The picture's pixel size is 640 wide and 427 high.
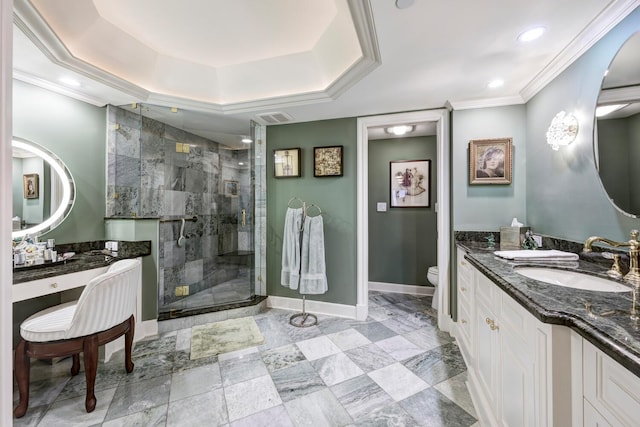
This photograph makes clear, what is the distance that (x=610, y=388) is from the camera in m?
0.63

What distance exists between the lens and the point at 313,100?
95.0 inches

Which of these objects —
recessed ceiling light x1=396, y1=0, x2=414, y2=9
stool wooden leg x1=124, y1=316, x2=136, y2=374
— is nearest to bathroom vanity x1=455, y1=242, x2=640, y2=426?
recessed ceiling light x1=396, y1=0, x2=414, y2=9

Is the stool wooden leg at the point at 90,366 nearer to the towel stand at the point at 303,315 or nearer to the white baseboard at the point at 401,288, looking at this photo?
the towel stand at the point at 303,315

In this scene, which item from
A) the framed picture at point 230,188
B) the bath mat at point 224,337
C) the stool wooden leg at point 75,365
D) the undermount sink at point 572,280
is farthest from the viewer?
the framed picture at point 230,188

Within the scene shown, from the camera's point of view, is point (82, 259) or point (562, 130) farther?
point (82, 259)

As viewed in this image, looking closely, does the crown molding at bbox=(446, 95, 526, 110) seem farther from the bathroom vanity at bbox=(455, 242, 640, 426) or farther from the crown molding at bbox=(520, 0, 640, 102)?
the bathroom vanity at bbox=(455, 242, 640, 426)

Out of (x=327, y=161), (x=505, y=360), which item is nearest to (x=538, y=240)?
(x=505, y=360)

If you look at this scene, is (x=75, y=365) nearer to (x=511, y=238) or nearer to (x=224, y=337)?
(x=224, y=337)

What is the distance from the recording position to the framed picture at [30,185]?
6.72 feet

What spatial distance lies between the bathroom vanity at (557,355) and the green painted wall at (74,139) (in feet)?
10.7

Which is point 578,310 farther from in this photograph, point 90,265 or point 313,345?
point 90,265

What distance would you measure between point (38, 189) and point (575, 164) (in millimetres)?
3998

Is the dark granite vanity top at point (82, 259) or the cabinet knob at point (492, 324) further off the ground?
the dark granite vanity top at point (82, 259)

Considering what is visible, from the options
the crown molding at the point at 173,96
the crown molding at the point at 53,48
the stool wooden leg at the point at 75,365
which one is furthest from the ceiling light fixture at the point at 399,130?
the stool wooden leg at the point at 75,365
